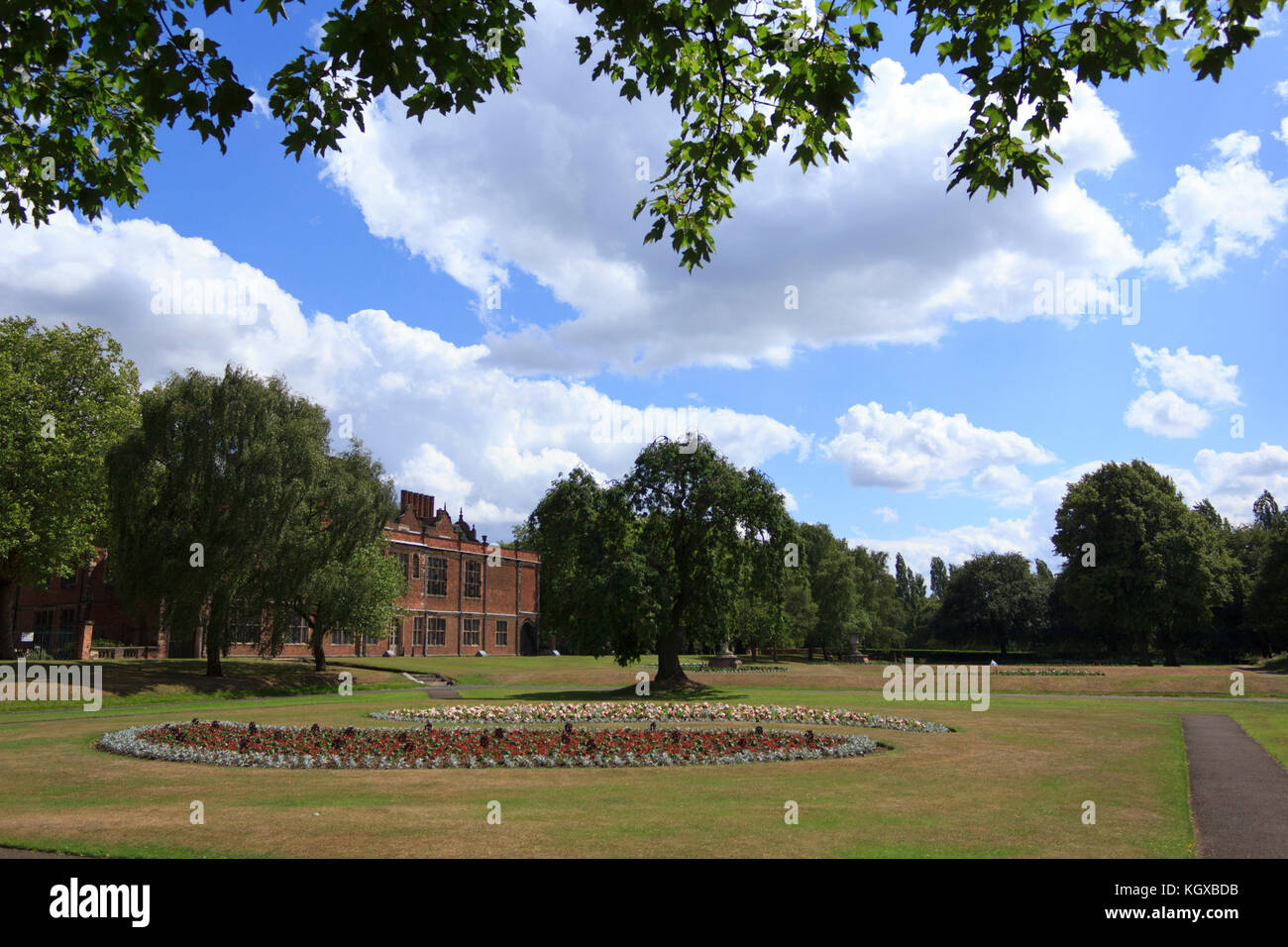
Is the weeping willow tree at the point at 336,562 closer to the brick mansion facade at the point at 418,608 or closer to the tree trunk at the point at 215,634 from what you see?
the tree trunk at the point at 215,634

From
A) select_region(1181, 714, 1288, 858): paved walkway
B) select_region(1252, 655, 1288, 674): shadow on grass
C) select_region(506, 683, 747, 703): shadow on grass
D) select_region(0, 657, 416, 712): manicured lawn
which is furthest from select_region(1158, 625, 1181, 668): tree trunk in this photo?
select_region(0, 657, 416, 712): manicured lawn

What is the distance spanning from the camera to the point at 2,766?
15.1 metres

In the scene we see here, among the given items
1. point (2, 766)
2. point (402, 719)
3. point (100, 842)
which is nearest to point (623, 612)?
point (402, 719)

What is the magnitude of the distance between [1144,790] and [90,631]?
56872 mm

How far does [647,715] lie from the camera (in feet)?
82.0

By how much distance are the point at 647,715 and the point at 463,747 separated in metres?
9.27

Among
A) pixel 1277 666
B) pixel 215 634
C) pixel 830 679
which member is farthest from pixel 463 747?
Result: pixel 1277 666

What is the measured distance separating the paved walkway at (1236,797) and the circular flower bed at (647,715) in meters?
6.69

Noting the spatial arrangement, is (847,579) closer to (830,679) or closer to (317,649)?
(830,679)

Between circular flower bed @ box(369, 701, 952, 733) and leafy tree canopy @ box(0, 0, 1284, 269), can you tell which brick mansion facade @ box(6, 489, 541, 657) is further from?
leafy tree canopy @ box(0, 0, 1284, 269)

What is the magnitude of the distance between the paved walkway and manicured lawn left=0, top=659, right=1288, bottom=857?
32 cm

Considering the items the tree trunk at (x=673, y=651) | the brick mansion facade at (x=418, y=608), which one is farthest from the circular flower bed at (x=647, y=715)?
the brick mansion facade at (x=418, y=608)

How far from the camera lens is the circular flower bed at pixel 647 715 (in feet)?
77.0

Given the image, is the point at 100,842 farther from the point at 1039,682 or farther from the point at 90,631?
the point at 90,631
